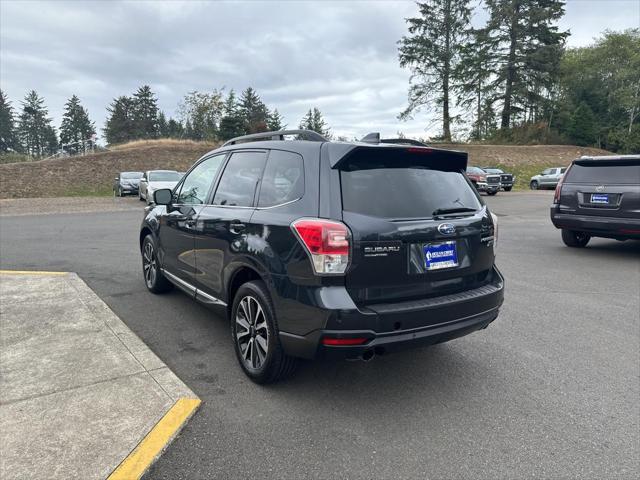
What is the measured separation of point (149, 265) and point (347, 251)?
382cm

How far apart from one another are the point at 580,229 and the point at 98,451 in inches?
334

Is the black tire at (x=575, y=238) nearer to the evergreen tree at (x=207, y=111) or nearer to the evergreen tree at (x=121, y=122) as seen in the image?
the evergreen tree at (x=207, y=111)

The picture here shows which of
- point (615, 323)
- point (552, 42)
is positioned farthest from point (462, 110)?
point (615, 323)

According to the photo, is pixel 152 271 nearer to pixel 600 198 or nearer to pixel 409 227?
pixel 409 227

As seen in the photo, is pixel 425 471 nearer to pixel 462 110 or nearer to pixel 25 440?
pixel 25 440

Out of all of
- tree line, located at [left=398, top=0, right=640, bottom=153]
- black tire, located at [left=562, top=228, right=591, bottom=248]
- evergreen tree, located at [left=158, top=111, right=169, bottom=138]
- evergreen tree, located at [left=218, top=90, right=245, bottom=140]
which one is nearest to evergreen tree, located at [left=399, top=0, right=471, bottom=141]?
tree line, located at [left=398, top=0, right=640, bottom=153]

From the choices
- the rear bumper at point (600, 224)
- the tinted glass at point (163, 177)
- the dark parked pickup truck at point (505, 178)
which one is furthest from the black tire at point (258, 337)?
the dark parked pickup truck at point (505, 178)

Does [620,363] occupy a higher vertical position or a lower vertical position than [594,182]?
lower

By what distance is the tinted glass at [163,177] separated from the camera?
19.3 metres

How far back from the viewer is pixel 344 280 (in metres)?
2.80

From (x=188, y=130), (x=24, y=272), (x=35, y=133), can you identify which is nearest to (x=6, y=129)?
(x=35, y=133)

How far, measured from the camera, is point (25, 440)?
260 cm

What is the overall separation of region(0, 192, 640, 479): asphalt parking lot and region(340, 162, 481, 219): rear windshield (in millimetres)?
1327

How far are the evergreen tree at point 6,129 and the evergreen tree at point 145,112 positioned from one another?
30038 millimetres
